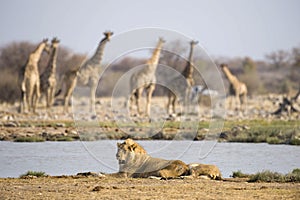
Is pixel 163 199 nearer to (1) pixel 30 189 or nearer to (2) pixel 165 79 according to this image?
(1) pixel 30 189

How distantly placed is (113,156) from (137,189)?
5.40m

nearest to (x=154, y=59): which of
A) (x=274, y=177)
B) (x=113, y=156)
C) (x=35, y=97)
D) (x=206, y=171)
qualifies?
(x=35, y=97)

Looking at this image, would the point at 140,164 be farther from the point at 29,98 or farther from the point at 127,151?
the point at 29,98

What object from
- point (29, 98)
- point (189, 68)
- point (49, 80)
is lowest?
point (29, 98)

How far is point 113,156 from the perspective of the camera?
572 inches

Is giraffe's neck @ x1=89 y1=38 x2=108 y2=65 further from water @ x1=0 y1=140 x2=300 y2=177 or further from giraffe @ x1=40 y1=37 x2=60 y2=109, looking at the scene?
water @ x1=0 y1=140 x2=300 y2=177

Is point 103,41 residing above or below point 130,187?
above

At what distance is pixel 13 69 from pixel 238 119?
17.4m

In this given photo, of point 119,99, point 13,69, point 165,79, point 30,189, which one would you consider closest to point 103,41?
point 165,79

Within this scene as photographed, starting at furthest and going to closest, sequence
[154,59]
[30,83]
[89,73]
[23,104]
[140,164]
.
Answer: [154,59] < [89,73] < [23,104] < [30,83] < [140,164]

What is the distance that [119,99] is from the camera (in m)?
36.5

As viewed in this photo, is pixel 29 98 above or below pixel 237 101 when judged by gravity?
below

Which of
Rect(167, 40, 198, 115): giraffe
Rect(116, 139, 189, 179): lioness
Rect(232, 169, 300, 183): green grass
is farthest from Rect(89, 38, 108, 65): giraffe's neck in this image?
Rect(232, 169, 300, 183): green grass

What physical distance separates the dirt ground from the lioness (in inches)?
14.8
